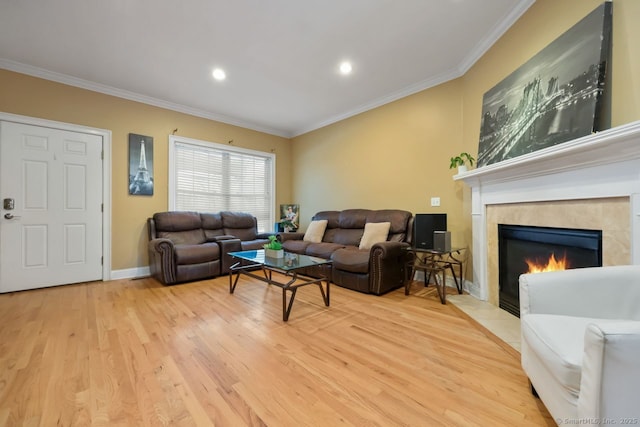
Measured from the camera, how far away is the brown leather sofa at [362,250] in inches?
116

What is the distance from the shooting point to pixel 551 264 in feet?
6.75

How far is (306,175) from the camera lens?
17.7ft

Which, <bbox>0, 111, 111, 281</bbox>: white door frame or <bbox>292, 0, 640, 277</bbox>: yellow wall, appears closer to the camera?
<bbox>292, 0, 640, 277</bbox>: yellow wall

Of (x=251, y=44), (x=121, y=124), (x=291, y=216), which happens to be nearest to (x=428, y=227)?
(x=251, y=44)

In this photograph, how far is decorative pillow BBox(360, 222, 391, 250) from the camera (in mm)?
3448

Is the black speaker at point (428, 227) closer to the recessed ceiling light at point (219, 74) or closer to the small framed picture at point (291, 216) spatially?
the small framed picture at point (291, 216)

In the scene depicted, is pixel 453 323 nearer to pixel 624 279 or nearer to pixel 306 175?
pixel 624 279

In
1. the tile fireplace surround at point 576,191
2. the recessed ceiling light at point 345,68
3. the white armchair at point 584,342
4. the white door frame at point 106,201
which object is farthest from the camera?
the white door frame at point 106,201

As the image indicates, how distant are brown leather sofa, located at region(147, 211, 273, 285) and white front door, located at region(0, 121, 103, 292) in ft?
2.47

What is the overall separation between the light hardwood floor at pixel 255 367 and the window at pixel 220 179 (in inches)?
87.6

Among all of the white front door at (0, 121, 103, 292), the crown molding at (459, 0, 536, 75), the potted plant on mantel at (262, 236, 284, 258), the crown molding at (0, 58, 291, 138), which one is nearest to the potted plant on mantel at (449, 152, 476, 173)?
the crown molding at (459, 0, 536, 75)

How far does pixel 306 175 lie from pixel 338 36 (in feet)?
9.98

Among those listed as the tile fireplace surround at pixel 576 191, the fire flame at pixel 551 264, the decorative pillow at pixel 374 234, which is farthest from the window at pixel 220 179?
the fire flame at pixel 551 264

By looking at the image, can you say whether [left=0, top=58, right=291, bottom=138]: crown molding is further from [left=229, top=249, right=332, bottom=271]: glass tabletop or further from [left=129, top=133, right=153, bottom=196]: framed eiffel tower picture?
[left=229, top=249, right=332, bottom=271]: glass tabletop
